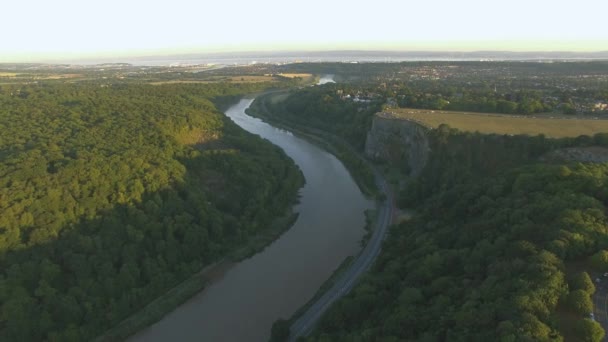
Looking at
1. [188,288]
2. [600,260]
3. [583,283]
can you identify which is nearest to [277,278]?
[188,288]

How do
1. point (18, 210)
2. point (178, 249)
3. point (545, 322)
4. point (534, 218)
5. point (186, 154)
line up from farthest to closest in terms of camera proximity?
point (186, 154) < point (178, 249) < point (18, 210) < point (534, 218) < point (545, 322)

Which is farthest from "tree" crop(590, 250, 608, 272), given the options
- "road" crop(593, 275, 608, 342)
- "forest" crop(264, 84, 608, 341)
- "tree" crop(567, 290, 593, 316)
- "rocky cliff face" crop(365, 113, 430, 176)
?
"rocky cliff face" crop(365, 113, 430, 176)

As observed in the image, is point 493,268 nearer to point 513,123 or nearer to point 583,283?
point 583,283

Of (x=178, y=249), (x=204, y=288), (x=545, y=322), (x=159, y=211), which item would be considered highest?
(x=545, y=322)

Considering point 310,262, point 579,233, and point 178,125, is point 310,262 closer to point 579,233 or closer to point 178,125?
point 579,233

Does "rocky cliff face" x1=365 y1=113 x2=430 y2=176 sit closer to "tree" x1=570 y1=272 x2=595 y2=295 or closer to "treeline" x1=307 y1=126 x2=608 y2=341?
"treeline" x1=307 y1=126 x2=608 y2=341

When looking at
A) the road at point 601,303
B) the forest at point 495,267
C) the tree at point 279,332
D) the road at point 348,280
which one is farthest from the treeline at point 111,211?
the road at point 601,303

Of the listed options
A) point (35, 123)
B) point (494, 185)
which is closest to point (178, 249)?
point (494, 185)
